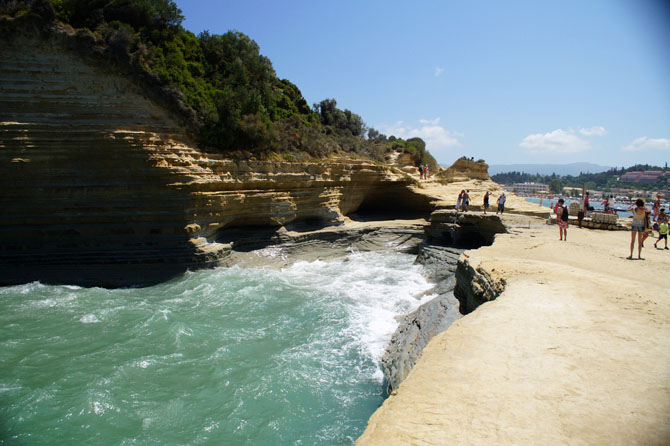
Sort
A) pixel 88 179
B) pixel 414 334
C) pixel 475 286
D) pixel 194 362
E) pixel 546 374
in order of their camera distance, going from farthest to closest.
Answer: pixel 88 179 → pixel 414 334 → pixel 194 362 → pixel 475 286 → pixel 546 374

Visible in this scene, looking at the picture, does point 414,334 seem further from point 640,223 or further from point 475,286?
point 640,223

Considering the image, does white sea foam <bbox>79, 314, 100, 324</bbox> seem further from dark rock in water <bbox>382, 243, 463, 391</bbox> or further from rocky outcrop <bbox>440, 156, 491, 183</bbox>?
rocky outcrop <bbox>440, 156, 491, 183</bbox>

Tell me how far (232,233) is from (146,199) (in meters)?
3.43

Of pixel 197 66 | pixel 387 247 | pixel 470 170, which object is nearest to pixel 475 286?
pixel 387 247

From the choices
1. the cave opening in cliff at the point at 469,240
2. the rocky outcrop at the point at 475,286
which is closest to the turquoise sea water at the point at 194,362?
the rocky outcrop at the point at 475,286

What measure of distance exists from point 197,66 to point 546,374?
686 inches

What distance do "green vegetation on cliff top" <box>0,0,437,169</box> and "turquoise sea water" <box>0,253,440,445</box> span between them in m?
6.65

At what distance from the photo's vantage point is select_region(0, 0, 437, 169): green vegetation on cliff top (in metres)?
12.7

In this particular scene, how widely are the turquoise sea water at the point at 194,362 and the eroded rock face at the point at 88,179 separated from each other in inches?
48.0

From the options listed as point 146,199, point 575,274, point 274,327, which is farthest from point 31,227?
point 575,274

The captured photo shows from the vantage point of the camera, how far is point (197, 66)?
16047 mm

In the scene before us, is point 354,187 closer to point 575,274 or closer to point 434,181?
point 434,181

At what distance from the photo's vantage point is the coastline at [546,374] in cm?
247

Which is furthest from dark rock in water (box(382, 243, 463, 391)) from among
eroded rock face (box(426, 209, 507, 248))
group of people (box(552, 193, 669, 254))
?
eroded rock face (box(426, 209, 507, 248))
